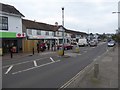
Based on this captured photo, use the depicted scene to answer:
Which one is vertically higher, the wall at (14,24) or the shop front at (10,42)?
the wall at (14,24)

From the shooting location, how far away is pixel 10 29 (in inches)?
1270

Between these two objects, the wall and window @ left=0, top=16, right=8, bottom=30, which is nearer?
window @ left=0, top=16, right=8, bottom=30

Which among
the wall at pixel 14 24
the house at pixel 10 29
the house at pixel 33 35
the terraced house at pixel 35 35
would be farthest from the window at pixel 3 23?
the house at pixel 33 35

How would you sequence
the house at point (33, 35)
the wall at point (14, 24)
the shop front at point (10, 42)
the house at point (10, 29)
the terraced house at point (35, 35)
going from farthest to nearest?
1. the terraced house at point (35, 35)
2. the house at point (33, 35)
3. the wall at point (14, 24)
4. the house at point (10, 29)
5. the shop front at point (10, 42)

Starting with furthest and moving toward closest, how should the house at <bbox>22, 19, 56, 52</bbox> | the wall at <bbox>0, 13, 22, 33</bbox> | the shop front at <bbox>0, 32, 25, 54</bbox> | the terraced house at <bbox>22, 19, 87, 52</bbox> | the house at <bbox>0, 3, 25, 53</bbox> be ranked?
the terraced house at <bbox>22, 19, 87, 52</bbox> → the house at <bbox>22, 19, 56, 52</bbox> → the wall at <bbox>0, 13, 22, 33</bbox> → the house at <bbox>0, 3, 25, 53</bbox> → the shop front at <bbox>0, 32, 25, 54</bbox>

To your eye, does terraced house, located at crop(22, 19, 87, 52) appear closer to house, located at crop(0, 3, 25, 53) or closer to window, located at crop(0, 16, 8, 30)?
house, located at crop(0, 3, 25, 53)

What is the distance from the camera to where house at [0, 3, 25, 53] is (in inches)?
1200

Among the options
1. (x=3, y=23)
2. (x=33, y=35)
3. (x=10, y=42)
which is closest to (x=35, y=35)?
(x=33, y=35)

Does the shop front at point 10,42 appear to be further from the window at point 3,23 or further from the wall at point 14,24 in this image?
the window at point 3,23

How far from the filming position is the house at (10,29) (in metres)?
30.5

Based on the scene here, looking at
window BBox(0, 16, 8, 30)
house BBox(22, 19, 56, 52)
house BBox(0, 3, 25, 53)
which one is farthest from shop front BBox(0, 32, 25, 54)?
house BBox(22, 19, 56, 52)

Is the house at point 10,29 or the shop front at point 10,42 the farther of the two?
the house at point 10,29

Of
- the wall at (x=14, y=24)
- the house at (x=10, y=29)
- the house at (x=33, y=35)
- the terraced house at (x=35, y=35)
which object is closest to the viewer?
the house at (x=10, y=29)

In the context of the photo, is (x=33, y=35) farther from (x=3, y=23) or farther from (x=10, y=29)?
(x=3, y=23)
